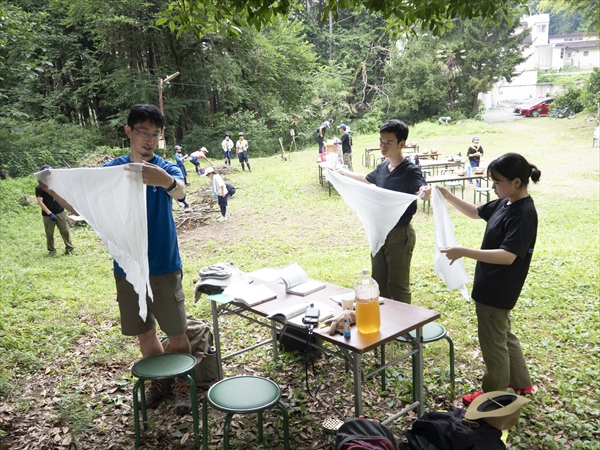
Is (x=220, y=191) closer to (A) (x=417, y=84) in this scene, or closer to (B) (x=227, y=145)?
(B) (x=227, y=145)

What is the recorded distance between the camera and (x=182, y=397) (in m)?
3.25

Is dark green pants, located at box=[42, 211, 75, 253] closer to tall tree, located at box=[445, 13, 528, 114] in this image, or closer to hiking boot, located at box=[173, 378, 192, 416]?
hiking boot, located at box=[173, 378, 192, 416]

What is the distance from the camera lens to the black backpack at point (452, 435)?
213cm

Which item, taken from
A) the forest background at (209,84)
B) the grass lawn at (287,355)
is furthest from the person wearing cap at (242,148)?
the grass lawn at (287,355)

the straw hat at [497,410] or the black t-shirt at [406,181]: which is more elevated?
the black t-shirt at [406,181]

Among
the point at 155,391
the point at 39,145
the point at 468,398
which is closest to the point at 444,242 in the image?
the point at 468,398

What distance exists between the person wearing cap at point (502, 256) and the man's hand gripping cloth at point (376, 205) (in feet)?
1.18

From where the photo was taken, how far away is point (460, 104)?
2723cm

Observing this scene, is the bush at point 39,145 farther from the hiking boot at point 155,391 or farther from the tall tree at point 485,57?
the tall tree at point 485,57

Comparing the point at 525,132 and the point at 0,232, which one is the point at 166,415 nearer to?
the point at 0,232

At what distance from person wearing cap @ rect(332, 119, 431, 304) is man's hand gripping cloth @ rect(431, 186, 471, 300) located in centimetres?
10

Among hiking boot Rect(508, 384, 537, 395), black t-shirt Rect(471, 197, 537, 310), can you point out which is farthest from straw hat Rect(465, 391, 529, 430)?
hiking boot Rect(508, 384, 537, 395)

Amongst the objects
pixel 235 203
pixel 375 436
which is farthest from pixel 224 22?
pixel 235 203

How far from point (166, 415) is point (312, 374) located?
1156 mm
